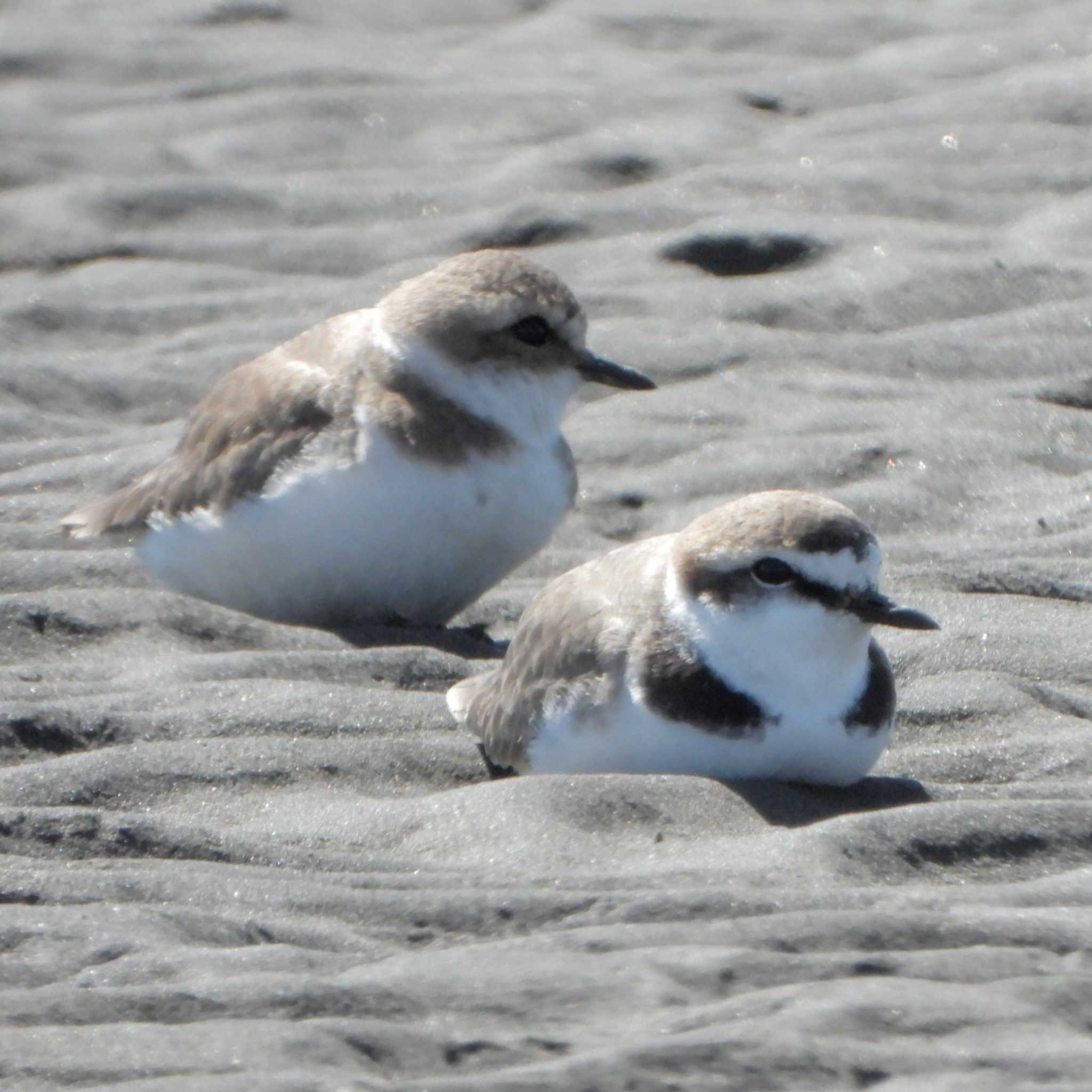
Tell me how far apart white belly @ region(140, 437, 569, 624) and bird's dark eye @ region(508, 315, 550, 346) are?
320 mm

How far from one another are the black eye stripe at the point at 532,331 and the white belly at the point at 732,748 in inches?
68.9

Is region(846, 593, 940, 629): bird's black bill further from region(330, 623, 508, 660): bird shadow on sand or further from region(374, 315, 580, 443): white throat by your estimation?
region(374, 315, 580, 443): white throat

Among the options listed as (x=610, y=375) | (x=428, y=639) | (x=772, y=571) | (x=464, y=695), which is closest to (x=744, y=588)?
(x=772, y=571)

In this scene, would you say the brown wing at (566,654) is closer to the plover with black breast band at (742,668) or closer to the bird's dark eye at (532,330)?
the plover with black breast band at (742,668)

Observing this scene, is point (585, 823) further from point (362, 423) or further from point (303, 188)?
point (303, 188)

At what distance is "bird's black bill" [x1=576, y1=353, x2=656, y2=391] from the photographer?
5344 mm

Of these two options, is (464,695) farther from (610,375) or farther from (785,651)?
(610,375)

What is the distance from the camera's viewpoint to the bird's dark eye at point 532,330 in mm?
5242

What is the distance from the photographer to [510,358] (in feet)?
17.1

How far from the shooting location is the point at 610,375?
539 centimetres

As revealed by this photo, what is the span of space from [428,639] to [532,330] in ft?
3.04

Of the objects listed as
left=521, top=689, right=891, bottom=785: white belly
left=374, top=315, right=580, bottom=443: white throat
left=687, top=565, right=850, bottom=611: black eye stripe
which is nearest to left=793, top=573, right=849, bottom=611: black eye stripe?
left=687, top=565, right=850, bottom=611: black eye stripe

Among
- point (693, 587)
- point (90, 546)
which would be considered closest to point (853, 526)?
point (693, 587)

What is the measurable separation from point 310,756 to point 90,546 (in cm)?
192
